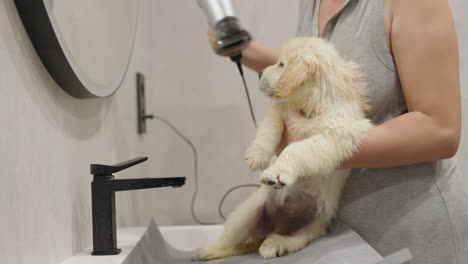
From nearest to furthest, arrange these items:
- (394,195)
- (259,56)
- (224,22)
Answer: (224,22)
(394,195)
(259,56)

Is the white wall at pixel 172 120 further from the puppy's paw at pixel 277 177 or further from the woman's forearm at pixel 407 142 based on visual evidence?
the woman's forearm at pixel 407 142

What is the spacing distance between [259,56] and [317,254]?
526 mm

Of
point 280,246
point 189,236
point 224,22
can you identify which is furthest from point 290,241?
point 189,236

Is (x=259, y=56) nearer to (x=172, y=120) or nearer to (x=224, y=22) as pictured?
(x=224, y=22)

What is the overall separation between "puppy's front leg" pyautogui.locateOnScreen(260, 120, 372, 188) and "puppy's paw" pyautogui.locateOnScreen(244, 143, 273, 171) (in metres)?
0.07

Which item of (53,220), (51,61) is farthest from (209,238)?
(51,61)

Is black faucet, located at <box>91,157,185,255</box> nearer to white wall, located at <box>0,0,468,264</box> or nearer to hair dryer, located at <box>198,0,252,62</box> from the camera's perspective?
white wall, located at <box>0,0,468,264</box>

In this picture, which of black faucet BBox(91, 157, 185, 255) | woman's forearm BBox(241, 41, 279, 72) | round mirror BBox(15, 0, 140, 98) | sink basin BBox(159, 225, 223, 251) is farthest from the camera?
sink basin BBox(159, 225, 223, 251)

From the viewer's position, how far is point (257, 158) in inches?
31.9

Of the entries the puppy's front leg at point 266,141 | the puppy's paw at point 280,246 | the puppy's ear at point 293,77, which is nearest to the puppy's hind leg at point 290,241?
the puppy's paw at point 280,246

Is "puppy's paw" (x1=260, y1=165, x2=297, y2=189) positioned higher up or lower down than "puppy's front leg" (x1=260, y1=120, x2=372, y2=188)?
lower down

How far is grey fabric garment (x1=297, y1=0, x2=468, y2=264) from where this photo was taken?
0.78 metres

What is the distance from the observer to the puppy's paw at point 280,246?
797 millimetres

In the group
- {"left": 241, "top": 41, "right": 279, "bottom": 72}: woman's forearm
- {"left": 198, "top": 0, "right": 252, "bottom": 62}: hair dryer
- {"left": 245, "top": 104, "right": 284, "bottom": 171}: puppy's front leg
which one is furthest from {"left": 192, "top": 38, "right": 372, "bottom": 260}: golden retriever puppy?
{"left": 241, "top": 41, "right": 279, "bottom": 72}: woman's forearm
